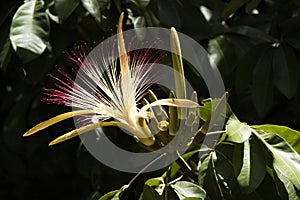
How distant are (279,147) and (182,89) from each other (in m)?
0.21

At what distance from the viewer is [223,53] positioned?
199cm

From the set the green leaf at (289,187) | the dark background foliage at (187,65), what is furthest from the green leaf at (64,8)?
the green leaf at (289,187)

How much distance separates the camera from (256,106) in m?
1.96

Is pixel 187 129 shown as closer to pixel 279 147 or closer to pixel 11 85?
pixel 279 147

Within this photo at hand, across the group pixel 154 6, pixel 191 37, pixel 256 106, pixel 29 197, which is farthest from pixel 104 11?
pixel 29 197

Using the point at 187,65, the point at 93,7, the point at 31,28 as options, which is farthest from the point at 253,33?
the point at 31,28

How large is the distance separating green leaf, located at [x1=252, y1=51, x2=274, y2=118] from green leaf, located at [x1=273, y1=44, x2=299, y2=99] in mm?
21

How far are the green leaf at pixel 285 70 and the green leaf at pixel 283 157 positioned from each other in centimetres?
61

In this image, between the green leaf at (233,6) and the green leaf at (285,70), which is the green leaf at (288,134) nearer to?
the green leaf at (285,70)

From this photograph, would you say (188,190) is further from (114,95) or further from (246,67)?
(246,67)

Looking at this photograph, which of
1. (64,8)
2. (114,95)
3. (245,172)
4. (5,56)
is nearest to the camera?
(245,172)

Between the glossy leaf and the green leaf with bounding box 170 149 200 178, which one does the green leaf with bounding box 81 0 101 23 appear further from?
the glossy leaf

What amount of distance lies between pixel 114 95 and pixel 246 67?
26.4 inches

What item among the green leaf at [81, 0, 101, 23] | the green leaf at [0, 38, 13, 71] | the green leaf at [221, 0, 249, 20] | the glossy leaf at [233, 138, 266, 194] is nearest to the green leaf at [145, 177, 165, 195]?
the glossy leaf at [233, 138, 266, 194]
